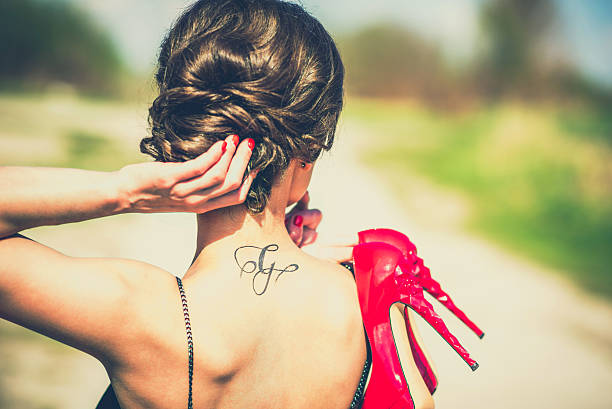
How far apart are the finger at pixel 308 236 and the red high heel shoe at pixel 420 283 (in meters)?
0.18

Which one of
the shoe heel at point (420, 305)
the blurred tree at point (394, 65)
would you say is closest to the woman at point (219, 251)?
the shoe heel at point (420, 305)

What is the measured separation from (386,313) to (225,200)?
0.54 m

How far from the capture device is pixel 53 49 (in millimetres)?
15578

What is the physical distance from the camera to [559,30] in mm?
13414

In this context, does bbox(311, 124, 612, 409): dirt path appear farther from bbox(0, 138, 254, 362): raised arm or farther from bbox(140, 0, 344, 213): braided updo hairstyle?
bbox(0, 138, 254, 362): raised arm

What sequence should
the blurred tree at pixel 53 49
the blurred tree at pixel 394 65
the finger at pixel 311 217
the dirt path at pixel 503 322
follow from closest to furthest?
1. the finger at pixel 311 217
2. the dirt path at pixel 503 322
3. the blurred tree at pixel 53 49
4. the blurred tree at pixel 394 65

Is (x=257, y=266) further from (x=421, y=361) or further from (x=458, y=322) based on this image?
(x=458, y=322)

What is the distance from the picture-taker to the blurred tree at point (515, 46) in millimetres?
13758

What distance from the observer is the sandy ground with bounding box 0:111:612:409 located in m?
4.30

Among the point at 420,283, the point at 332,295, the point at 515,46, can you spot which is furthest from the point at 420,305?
the point at 515,46

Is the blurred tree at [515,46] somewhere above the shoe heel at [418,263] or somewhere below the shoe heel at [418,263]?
above

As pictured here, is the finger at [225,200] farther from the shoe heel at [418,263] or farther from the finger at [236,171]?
the shoe heel at [418,263]

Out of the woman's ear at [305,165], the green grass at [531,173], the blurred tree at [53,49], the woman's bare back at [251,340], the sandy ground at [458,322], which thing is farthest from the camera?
the blurred tree at [53,49]

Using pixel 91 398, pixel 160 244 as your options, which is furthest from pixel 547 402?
pixel 160 244
